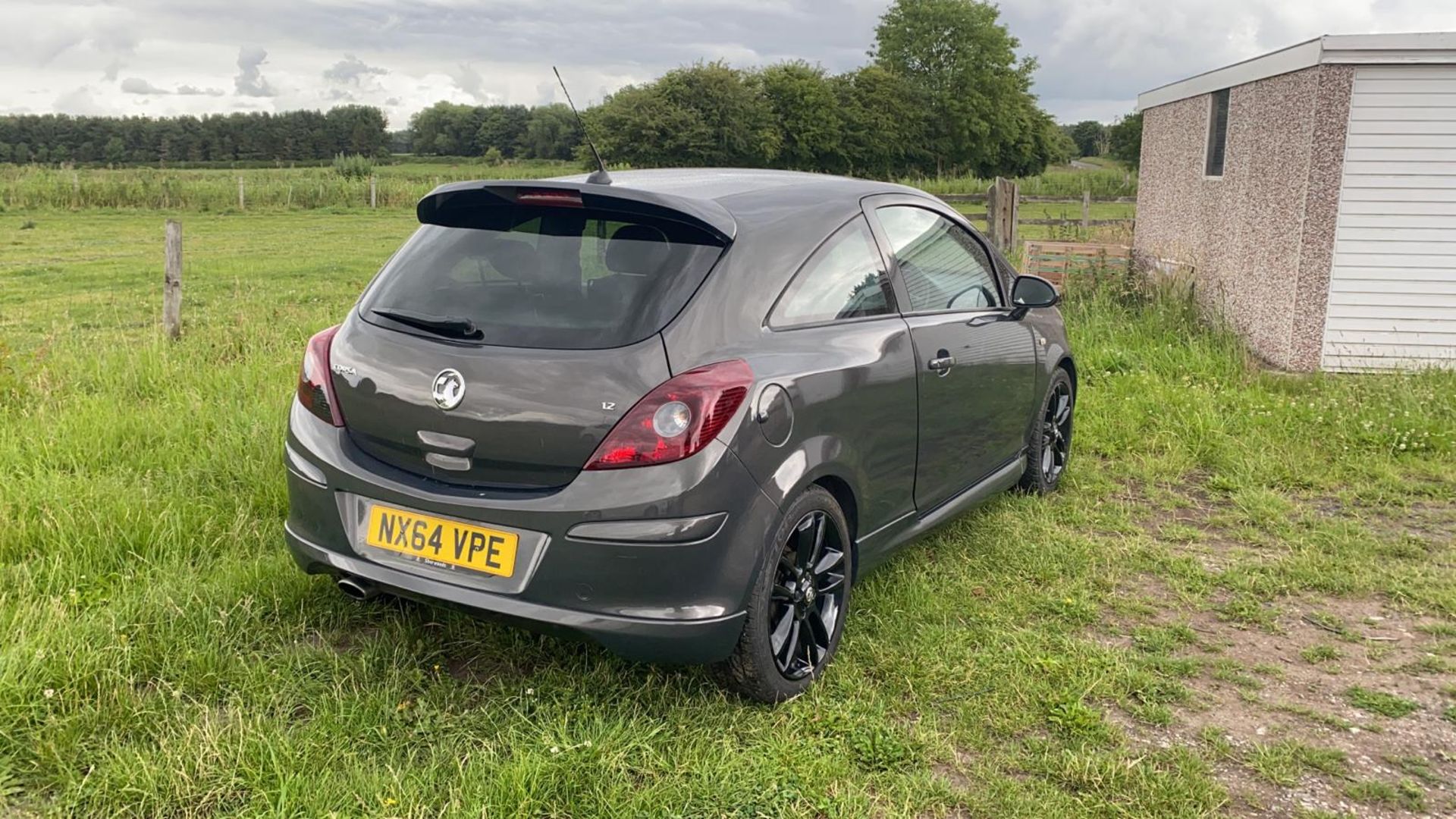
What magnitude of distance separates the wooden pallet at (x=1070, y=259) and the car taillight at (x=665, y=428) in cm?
947

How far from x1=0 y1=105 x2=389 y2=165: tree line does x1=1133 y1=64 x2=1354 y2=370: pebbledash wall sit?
73.7m

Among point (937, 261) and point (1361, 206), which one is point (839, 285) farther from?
point (1361, 206)

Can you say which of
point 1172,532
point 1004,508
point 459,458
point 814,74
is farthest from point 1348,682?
point 814,74

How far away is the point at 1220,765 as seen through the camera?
3.10m

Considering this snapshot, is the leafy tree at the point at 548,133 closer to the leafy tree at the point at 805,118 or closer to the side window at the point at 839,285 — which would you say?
the leafy tree at the point at 805,118

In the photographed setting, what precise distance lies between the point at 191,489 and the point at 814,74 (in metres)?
79.7

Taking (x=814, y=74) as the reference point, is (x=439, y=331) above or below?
below

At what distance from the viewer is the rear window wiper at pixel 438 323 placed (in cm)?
309

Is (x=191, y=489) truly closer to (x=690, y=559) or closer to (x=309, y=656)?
(x=309, y=656)

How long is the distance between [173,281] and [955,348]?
269 inches

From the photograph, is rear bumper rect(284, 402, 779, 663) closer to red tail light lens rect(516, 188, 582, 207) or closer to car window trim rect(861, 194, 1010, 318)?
red tail light lens rect(516, 188, 582, 207)

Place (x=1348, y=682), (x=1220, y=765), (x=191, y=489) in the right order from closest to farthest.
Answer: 1. (x=1220, y=765)
2. (x=1348, y=682)
3. (x=191, y=489)

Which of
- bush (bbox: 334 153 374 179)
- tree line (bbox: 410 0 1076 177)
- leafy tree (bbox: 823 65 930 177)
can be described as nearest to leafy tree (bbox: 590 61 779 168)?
tree line (bbox: 410 0 1076 177)

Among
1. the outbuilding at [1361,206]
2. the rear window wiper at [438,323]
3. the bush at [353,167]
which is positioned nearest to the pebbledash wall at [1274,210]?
the outbuilding at [1361,206]
